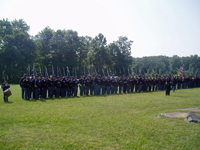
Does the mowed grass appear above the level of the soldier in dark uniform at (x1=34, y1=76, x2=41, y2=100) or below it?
below

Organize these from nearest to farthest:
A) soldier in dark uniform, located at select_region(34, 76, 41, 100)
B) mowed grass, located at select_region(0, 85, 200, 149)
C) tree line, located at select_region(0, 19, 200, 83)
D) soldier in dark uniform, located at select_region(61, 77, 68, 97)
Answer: mowed grass, located at select_region(0, 85, 200, 149) → soldier in dark uniform, located at select_region(34, 76, 41, 100) → soldier in dark uniform, located at select_region(61, 77, 68, 97) → tree line, located at select_region(0, 19, 200, 83)

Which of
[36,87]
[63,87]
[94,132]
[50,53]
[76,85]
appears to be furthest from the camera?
[50,53]

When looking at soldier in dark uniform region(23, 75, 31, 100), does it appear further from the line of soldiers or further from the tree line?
the tree line

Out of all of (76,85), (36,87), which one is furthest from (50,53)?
(36,87)

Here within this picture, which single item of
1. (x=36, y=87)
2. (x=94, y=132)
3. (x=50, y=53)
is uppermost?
(x=50, y=53)

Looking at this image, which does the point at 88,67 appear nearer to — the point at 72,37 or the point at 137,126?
the point at 72,37

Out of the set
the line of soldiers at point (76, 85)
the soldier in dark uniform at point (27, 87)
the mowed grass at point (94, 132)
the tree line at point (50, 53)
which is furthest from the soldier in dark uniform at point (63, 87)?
the tree line at point (50, 53)

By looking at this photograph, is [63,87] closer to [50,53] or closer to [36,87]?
[36,87]

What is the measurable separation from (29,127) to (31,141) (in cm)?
152

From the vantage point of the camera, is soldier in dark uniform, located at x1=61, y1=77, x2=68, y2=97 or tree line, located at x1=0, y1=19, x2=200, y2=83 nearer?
soldier in dark uniform, located at x1=61, y1=77, x2=68, y2=97

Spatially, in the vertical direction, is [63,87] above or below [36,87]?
below

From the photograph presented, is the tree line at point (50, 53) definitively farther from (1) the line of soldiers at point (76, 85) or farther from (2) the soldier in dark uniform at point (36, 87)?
(2) the soldier in dark uniform at point (36, 87)

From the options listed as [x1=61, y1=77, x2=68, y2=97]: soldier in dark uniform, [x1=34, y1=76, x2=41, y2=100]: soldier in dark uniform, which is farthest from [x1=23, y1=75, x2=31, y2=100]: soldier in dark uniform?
[x1=61, y1=77, x2=68, y2=97]: soldier in dark uniform

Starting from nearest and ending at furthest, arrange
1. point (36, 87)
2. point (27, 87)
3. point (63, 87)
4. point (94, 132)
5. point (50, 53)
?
point (94, 132) < point (27, 87) < point (36, 87) < point (63, 87) < point (50, 53)
